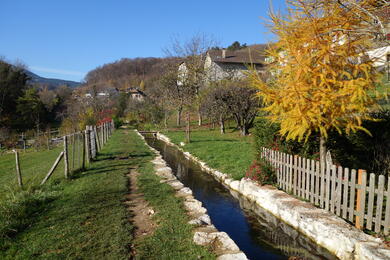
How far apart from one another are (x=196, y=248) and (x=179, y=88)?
28.2 meters

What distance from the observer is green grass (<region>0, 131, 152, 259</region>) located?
4207mm

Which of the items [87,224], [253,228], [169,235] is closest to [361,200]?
[253,228]

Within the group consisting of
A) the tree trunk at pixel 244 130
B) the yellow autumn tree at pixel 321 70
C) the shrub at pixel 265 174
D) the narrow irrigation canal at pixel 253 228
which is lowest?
the narrow irrigation canal at pixel 253 228

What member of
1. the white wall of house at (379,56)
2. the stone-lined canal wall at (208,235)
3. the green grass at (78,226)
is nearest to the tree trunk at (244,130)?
the green grass at (78,226)

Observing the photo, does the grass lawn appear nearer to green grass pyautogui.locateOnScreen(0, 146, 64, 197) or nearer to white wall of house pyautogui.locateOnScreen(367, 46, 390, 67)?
green grass pyautogui.locateOnScreen(0, 146, 64, 197)

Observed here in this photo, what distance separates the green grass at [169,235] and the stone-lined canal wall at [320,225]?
223cm

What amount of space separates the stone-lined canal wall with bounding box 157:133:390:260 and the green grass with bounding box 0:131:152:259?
3.45 metres

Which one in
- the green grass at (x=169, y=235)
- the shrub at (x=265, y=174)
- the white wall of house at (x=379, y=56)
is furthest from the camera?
the shrub at (x=265, y=174)

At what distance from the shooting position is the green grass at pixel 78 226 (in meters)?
4.21

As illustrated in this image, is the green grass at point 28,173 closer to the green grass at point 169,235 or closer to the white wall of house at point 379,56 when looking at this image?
the green grass at point 169,235

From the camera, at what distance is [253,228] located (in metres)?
6.04

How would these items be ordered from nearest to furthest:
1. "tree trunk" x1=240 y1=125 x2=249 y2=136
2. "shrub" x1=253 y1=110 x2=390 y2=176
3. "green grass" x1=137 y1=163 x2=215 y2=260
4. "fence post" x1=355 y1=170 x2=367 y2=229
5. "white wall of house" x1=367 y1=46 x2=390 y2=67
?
"green grass" x1=137 y1=163 x2=215 y2=260 → "fence post" x1=355 y1=170 x2=367 y2=229 → "white wall of house" x1=367 y1=46 x2=390 y2=67 → "shrub" x1=253 y1=110 x2=390 y2=176 → "tree trunk" x1=240 y1=125 x2=249 y2=136

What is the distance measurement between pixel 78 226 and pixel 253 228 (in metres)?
3.68

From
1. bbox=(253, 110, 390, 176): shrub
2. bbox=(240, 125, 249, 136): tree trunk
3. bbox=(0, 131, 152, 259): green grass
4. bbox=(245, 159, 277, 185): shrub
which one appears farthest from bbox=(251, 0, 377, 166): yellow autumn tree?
bbox=(240, 125, 249, 136): tree trunk
